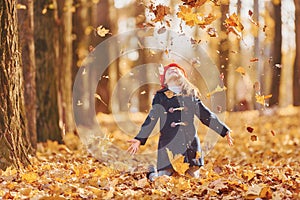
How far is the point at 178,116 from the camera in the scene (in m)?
6.48

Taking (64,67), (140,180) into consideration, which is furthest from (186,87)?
(64,67)

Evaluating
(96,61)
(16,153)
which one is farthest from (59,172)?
(96,61)

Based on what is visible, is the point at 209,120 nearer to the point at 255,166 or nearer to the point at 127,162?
the point at 255,166

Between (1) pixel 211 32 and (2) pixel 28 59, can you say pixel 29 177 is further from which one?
(2) pixel 28 59

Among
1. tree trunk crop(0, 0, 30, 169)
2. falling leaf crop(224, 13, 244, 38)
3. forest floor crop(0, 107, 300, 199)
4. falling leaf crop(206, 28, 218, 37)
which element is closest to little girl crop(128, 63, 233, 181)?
forest floor crop(0, 107, 300, 199)

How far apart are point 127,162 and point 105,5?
44.8ft

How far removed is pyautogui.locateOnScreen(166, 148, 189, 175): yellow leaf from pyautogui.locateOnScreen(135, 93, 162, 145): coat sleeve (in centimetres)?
32

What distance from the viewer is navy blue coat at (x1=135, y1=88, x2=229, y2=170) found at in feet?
21.1

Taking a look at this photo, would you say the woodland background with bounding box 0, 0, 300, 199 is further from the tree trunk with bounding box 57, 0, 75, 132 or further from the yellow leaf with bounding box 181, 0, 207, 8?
the tree trunk with bounding box 57, 0, 75, 132

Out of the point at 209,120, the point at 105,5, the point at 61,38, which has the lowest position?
the point at 209,120

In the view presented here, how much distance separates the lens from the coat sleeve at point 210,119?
6.31m

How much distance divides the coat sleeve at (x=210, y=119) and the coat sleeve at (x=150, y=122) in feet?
1.42

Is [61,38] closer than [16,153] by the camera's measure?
No

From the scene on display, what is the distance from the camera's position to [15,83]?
22.1 ft
